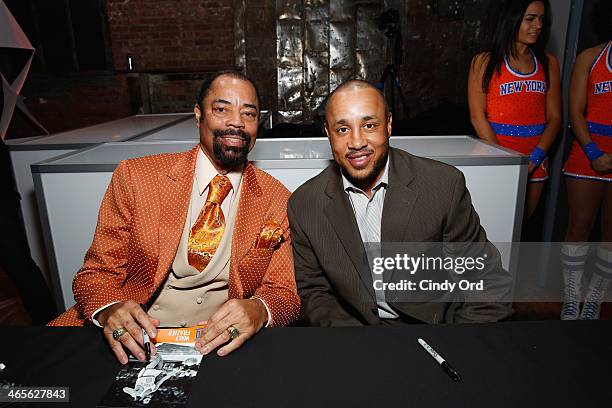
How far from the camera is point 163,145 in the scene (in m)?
2.24

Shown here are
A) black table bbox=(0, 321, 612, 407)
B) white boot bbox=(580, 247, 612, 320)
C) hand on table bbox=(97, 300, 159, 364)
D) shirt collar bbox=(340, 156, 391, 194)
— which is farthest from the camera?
white boot bbox=(580, 247, 612, 320)

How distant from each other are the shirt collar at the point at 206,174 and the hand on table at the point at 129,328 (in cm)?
53

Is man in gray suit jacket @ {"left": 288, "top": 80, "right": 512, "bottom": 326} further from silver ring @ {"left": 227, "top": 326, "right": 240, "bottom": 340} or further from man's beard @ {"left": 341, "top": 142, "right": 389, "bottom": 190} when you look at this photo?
silver ring @ {"left": 227, "top": 326, "right": 240, "bottom": 340}

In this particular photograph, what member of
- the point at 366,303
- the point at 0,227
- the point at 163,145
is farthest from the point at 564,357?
the point at 0,227

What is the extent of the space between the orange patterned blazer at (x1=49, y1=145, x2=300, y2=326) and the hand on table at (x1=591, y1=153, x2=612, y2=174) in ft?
6.03

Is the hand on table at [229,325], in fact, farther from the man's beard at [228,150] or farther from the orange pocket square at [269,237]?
the man's beard at [228,150]

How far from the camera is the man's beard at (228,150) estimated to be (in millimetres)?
1519

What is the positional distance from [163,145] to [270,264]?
1.18m

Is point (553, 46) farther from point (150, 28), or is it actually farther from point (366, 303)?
point (150, 28)

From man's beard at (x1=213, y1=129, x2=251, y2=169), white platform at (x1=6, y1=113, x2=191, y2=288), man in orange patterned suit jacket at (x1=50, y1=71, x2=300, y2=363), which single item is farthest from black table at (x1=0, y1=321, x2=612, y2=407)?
white platform at (x1=6, y1=113, x2=191, y2=288)

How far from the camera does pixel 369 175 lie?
1460 mm

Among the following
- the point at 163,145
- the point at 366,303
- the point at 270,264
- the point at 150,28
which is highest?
the point at 150,28

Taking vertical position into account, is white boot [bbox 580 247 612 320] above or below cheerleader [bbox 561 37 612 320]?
below

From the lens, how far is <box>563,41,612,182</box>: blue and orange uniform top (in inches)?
86.2
